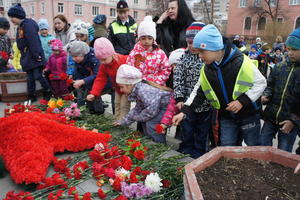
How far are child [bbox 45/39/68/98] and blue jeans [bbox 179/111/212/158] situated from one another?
2.58 m

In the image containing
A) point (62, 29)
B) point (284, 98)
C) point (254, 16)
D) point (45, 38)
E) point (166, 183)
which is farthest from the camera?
point (254, 16)

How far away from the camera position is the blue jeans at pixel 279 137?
2692mm

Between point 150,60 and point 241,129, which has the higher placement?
point 150,60

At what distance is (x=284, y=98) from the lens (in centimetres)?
254

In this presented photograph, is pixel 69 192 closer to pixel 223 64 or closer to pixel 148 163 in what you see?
pixel 148 163

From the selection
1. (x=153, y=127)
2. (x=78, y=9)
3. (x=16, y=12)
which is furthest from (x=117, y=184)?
(x=78, y=9)

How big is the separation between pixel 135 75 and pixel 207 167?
4.74 feet

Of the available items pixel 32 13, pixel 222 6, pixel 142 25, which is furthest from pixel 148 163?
pixel 222 6

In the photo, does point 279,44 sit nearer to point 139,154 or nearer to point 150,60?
point 150,60

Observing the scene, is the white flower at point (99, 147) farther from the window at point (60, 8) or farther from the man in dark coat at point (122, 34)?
the window at point (60, 8)

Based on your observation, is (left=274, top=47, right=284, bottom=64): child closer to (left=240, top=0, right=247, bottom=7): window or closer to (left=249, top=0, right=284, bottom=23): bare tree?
(left=249, top=0, right=284, bottom=23): bare tree

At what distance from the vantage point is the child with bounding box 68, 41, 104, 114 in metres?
3.99

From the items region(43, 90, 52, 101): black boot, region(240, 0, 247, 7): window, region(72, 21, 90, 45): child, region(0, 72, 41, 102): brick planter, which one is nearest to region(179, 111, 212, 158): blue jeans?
region(72, 21, 90, 45): child

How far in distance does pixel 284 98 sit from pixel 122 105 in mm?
2013
